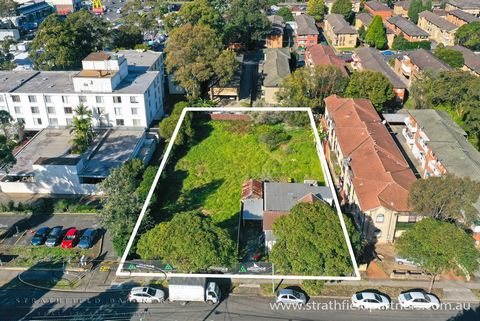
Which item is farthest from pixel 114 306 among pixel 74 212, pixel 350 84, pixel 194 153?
pixel 350 84

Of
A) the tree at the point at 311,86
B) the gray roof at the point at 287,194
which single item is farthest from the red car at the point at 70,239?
the tree at the point at 311,86

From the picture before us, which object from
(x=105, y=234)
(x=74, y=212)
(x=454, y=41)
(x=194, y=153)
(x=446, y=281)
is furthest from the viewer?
(x=454, y=41)

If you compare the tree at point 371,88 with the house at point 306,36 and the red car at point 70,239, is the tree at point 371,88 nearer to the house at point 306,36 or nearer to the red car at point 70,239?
the house at point 306,36

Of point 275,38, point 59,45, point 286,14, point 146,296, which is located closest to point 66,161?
point 146,296

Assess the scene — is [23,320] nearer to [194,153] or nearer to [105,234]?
[105,234]

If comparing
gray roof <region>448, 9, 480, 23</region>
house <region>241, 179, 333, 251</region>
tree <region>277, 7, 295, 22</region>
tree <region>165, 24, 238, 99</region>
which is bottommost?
house <region>241, 179, 333, 251</region>

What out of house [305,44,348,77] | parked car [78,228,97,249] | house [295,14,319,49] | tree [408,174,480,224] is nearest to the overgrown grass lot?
parked car [78,228,97,249]

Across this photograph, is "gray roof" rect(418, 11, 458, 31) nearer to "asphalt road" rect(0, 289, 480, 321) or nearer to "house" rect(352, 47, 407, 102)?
"house" rect(352, 47, 407, 102)
